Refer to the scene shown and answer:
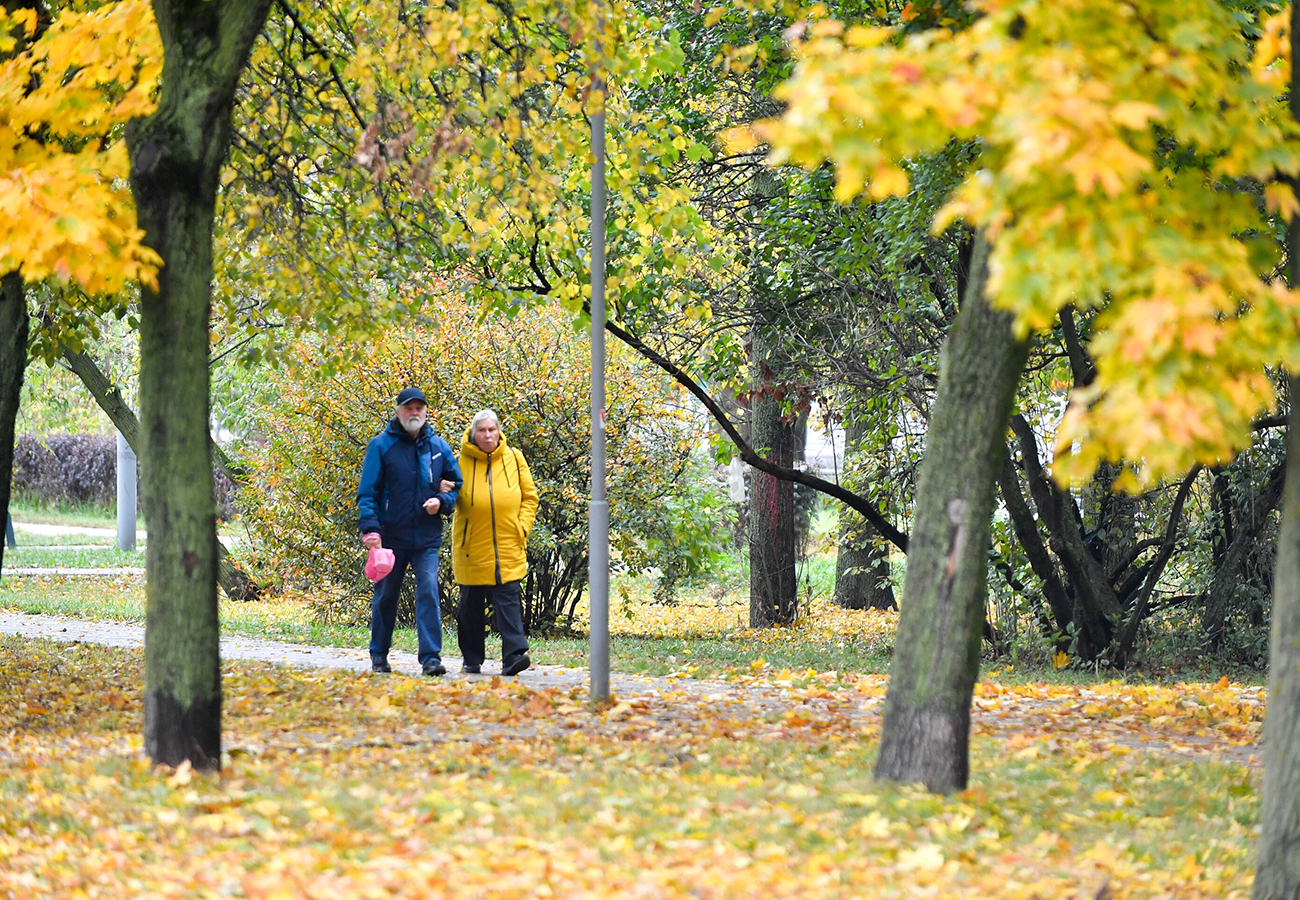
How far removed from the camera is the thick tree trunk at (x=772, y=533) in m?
15.9

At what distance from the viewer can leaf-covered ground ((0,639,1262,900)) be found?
4.27 m

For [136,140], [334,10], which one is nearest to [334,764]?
[136,140]

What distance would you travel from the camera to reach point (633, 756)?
6305 mm

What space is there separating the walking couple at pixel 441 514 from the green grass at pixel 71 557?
55.3 ft

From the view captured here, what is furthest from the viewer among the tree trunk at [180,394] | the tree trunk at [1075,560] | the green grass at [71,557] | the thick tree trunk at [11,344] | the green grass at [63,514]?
the green grass at [63,514]

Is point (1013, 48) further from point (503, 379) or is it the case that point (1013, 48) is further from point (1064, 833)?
point (503, 379)

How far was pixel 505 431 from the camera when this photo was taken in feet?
44.2

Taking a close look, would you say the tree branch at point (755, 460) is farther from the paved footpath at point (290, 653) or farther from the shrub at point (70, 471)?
the shrub at point (70, 471)

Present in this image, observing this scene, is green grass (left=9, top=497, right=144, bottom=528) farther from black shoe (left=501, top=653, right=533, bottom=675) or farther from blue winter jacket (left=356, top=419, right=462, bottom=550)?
black shoe (left=501, top=653, right=533, bottom=675)

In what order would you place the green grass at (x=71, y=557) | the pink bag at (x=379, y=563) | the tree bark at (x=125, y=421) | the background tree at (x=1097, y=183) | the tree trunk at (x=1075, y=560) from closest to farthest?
the background tree at (x=1097, y=183), the pink bag at (x=379, y=563), the tree trunk at (x=1075, y=560), the tree bark at (x=125, y=421), the green grass at (x=71, y=557)

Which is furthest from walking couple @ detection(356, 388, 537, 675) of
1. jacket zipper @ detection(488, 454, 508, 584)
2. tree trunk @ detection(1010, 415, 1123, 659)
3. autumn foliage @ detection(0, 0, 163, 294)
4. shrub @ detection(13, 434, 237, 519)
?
shrub @ detection(13, 434, 237, 519)

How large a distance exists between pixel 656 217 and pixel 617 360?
15.4ft

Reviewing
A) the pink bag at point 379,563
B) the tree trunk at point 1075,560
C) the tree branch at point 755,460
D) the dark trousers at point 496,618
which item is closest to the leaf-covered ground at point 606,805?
the pink bag at point 379,563

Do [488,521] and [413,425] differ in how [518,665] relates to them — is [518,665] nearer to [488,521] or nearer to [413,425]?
[488,521]
